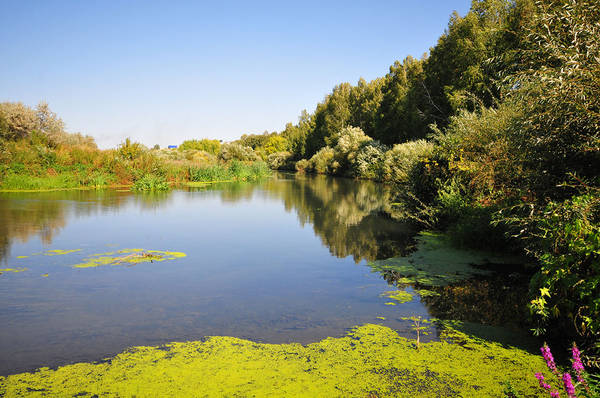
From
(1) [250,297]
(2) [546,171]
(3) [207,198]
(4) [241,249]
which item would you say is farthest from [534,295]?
(3) [207,198]

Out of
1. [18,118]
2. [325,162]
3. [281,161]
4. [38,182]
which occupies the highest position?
[18,118]

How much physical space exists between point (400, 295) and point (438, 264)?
1995 mm

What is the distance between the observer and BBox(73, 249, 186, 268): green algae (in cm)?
810

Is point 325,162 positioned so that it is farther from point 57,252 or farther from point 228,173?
point 57,252

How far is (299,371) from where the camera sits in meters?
3.84

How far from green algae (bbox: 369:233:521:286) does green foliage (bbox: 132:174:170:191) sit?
20.8 m

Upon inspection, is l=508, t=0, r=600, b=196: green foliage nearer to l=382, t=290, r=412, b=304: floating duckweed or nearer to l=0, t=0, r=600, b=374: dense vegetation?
l=0, t=0, r=600, b=374: dense vegetation

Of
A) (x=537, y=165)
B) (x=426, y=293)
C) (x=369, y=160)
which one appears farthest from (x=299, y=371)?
(x=369, y=160)

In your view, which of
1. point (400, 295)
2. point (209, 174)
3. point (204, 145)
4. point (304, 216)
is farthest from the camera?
point (204, 145)

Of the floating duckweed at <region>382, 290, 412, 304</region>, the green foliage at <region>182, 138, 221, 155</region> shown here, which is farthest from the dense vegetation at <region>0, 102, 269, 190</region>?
the green foliage at <region>182, 138, 221, 155</region>

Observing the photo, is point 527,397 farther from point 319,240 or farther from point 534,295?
point 319,240

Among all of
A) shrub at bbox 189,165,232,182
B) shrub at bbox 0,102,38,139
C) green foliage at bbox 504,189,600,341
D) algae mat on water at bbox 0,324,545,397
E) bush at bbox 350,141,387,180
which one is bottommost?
algae mat on water at bbox 0,324,545,397

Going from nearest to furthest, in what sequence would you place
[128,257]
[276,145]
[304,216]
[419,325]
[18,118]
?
[419,325]
[128,257]
[304,216]
[18,118]
[276,145]

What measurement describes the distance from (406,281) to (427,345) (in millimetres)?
2626
